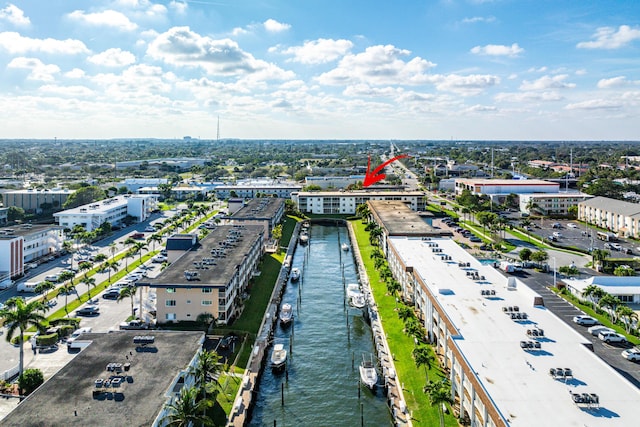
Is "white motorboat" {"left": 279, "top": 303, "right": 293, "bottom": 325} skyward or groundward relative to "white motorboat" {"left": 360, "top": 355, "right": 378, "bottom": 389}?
skyward

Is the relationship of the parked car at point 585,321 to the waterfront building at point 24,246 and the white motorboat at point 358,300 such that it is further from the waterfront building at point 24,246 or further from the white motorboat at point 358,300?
the waterfront building at point 24,246

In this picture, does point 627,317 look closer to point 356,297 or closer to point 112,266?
point 356,297

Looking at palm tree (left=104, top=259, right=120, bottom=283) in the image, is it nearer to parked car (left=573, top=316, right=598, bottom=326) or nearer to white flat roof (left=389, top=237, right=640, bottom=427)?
white flat roof (left=389, top=237, right=640, bottom=427)

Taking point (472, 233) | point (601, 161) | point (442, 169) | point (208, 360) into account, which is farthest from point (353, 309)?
point (601, 161)

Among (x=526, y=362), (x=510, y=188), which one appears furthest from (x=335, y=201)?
(x=526, y=362)

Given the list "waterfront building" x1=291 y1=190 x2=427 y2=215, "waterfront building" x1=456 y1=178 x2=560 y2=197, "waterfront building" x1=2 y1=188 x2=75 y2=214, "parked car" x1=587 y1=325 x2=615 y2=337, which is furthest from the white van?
"waterfront building" x1=456 y1=178 x2=560 y2=197

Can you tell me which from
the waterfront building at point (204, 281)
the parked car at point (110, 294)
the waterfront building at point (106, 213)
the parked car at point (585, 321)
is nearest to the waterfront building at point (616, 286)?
the parked car at point (585, 321)
